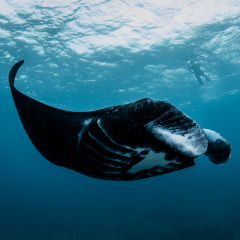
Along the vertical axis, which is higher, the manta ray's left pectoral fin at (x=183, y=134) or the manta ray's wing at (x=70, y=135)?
the manta ray's left pectoral fin at (x=183, y=134)

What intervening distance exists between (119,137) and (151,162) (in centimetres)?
56

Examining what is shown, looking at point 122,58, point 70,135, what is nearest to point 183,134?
point 70,135

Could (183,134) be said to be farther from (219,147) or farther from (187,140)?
(219,147)

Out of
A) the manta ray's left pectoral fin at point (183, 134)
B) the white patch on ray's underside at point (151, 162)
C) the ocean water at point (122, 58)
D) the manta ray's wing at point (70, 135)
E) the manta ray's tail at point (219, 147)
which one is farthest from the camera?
the ocean water at point (122, 58)

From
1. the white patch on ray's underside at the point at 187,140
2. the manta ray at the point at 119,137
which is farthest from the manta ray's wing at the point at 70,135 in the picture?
the white patch on ray's underside at the point at 187,140

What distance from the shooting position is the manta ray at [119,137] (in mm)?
1464

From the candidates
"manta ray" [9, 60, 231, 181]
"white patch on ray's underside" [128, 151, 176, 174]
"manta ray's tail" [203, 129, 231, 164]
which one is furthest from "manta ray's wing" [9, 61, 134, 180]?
"manta ray's tail" [203, 129, 231, 164]

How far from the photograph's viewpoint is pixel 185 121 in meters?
1.45

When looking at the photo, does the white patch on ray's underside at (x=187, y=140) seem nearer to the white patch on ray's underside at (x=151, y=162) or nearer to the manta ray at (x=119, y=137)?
the manta ray at (x=119, y=137)

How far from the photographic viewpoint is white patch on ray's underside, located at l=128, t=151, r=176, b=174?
6.07 feet

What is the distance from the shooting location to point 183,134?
1.46 meters

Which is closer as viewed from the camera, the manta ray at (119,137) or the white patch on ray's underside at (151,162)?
the manta ray at (119,137)

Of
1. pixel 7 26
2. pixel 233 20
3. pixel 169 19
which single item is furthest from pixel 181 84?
pixel 7 26

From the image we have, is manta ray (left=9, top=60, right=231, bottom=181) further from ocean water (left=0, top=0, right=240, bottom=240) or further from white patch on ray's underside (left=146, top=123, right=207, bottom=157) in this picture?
ocean water (left=0, top=0, right=240, bottom=240)
